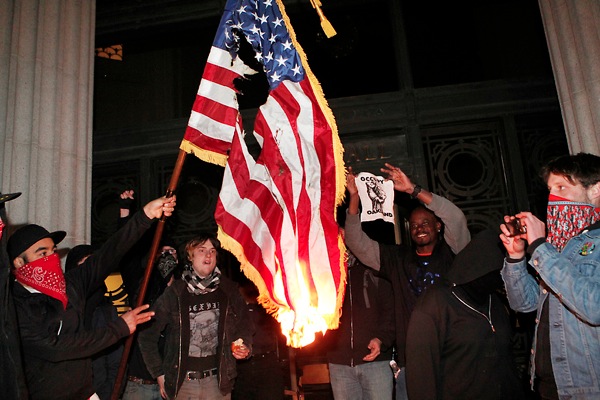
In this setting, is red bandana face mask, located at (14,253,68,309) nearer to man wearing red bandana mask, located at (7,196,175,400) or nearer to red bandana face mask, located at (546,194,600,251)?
man wearing red bandana mask, located at (7,196,175,400)

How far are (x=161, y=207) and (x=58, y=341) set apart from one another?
1097 mm

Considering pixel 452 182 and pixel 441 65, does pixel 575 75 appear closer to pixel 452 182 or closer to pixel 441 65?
pixel 452 182

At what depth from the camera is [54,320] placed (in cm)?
342

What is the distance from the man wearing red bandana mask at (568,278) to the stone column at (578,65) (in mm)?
1542

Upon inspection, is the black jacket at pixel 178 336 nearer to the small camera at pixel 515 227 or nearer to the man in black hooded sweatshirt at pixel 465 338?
the man in black hooded sweatshirt at pixel 465 338

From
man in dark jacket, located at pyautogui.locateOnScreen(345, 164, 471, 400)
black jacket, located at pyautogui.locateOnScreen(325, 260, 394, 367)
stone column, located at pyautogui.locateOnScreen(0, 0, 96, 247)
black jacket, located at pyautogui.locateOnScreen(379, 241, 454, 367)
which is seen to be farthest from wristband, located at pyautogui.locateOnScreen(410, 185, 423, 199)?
stone column, located at pyautogui.locateOnScreen(0, 0, 96, 247)

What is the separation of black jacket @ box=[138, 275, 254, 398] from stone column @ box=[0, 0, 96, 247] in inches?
44.3

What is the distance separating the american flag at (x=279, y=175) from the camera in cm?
316

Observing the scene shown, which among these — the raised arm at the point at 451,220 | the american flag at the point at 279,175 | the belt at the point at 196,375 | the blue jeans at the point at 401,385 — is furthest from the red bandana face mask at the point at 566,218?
the belt at the point at 196,375

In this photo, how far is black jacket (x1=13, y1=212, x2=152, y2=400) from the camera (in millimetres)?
3277

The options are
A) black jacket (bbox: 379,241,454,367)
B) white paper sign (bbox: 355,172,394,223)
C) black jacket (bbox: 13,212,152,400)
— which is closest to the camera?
black jacket (bbox: 13,212,152,400)

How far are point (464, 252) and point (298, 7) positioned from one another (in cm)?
349

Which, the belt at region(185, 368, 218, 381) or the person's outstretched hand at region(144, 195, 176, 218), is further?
the belt at region(185, 368, 218, 381)

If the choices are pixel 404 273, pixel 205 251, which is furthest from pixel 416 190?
pixel 205 251
